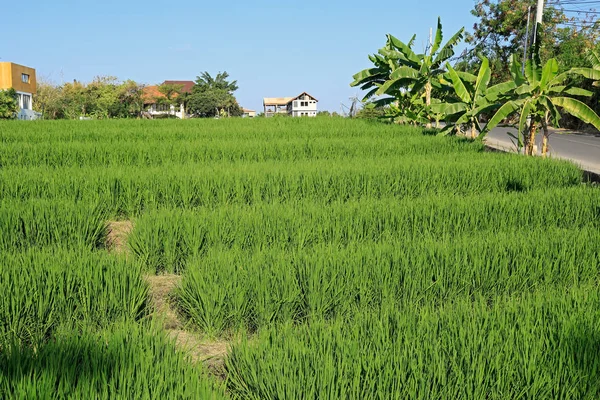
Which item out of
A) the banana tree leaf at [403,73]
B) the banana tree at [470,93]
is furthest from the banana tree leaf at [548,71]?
the banana tree leaf at [403,73]

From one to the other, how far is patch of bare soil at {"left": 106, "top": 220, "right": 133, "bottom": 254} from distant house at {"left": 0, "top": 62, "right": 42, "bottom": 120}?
32.9 m

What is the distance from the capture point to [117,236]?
17.5 feet

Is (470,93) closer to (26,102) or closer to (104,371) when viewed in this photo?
(104,371)

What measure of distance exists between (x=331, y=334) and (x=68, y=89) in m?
53.0

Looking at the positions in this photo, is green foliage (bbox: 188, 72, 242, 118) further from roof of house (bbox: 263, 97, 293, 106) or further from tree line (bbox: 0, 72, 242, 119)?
roof of house (bbox: 263, 97, 293, 106)

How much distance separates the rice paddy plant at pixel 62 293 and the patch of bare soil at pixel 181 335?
18 cm

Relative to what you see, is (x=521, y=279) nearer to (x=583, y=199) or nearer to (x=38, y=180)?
(x=583, y=199)

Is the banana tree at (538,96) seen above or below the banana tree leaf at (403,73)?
below

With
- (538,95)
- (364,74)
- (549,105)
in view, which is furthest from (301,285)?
(364,74)

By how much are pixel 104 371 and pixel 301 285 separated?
5.02ft

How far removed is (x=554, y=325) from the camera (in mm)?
2570

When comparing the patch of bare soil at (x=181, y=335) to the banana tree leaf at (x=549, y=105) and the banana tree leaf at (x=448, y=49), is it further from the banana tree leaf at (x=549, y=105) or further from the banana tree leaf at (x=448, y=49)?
the banana tree leaf at (x=448, y=49)

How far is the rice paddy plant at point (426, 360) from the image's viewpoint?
6.88 feet

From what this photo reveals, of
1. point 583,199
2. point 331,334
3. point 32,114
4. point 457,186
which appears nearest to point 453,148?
point 457,186
